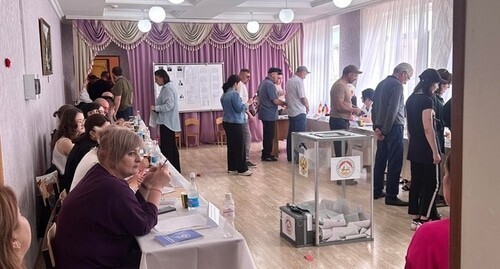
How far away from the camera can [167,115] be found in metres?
6.48

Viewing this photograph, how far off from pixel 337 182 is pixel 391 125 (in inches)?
51.7

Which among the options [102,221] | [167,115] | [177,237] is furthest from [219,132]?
[102,221]

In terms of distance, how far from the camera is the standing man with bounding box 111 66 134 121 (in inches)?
294

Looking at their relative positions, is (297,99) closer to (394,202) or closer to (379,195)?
(379,195)

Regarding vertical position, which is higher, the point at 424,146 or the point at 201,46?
the point at 201,46

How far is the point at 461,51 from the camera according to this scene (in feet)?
3.61

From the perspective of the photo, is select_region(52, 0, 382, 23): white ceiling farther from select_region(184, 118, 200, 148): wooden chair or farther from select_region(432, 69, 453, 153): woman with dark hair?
select_region(432, 69, 453, 153): woman with dark hair

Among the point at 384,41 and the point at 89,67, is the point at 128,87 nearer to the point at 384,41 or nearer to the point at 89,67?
the point at 89,67

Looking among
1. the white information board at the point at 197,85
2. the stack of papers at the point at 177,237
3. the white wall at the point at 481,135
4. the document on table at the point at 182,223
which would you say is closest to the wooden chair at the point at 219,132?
the white information board at the point at 197,85

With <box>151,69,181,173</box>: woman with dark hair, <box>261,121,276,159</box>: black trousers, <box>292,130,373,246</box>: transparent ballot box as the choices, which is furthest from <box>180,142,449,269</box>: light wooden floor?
<box>151,69,181,173</box>: woman with dark hair

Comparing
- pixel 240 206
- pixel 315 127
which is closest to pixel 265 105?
pixel 315 127

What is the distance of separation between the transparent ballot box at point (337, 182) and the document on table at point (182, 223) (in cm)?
140

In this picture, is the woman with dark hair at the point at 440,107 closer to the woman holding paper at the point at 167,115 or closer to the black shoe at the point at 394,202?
the black shoe at the point at 394,202

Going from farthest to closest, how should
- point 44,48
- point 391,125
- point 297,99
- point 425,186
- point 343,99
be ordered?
point 297,99
point 343,99
point 391,125
point 44,48
point 425,186
